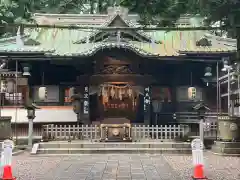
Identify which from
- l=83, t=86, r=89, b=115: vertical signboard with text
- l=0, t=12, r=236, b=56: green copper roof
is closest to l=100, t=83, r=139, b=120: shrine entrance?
l=83, t=86, r=89, b=115: vertical signboard with text

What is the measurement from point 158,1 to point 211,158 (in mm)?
7830

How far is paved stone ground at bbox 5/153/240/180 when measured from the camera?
1030cm

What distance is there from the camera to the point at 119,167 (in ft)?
39.1

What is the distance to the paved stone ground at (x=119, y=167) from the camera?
10.3m

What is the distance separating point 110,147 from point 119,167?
4.46m

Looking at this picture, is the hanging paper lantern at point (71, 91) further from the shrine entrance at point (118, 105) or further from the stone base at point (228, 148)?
the stone base at point (228, 148)

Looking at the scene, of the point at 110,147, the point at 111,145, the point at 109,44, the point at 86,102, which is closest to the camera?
the point at 110,147

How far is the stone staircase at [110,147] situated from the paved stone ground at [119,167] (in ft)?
2.11

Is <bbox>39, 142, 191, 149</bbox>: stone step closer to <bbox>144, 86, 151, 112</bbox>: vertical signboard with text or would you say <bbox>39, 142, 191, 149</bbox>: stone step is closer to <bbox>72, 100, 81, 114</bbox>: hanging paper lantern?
<bbox>72, 100, 81, 114</bbox>: hanging paper lantern

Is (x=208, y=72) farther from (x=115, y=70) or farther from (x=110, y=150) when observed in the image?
(x=110, y=150)

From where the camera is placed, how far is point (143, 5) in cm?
811

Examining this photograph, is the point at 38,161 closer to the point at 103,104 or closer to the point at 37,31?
the point at 103,104

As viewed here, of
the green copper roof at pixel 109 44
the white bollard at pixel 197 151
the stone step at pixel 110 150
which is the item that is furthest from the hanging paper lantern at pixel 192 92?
the white bollard at pixel 197 151

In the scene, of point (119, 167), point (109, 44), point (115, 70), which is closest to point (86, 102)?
point (115, 70)
